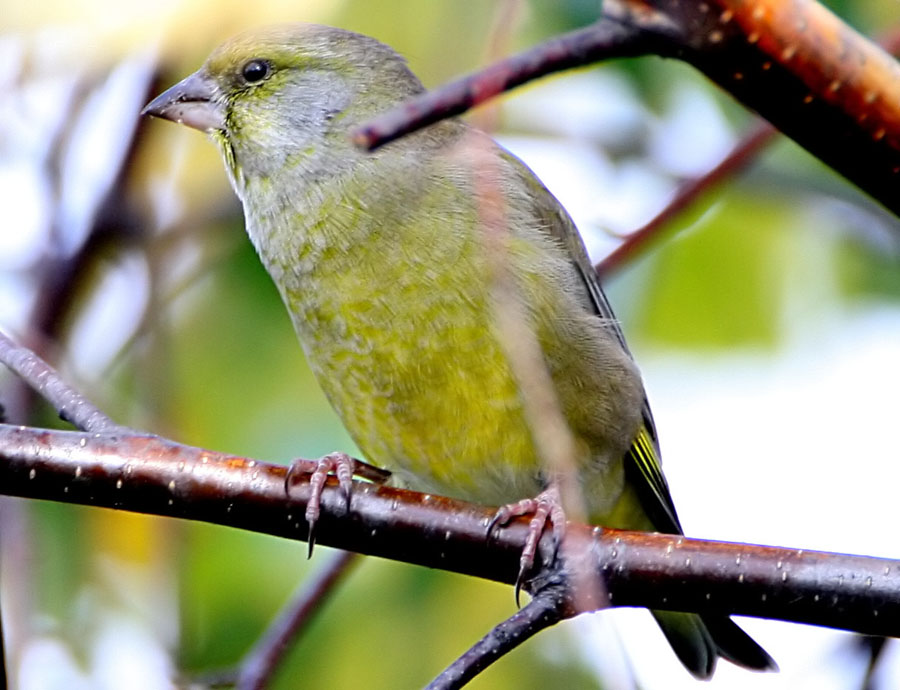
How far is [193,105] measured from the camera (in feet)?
12.9

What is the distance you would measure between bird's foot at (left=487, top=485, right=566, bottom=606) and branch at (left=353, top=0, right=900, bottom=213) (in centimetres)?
111

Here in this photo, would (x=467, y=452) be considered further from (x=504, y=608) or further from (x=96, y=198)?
(x=96, y=198)

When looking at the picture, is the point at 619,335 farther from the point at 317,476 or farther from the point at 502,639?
the point at 502,639

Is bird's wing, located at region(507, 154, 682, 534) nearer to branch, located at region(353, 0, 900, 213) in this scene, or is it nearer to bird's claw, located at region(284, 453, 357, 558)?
bird's claw, located at region(284, 453, 357, 558)

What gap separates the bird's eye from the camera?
402 cm

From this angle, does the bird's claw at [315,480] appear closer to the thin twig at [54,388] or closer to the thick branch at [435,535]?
the thick branch at [435,535]

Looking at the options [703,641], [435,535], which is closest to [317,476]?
[435,535]

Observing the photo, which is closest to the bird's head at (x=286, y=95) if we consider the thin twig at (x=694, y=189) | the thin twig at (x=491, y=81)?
the thin twig at (x=694, y=189)

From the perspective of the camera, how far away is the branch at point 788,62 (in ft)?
6.18

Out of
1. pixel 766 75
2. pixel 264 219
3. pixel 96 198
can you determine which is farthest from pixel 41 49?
pixel 766 75

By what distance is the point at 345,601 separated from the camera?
4059 mm

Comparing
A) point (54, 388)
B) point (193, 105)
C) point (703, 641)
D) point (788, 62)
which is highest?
point (788, 62)

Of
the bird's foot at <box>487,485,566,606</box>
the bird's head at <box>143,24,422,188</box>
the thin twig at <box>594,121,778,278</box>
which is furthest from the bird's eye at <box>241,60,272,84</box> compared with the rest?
the bird's foot at <box>487,485,566,606</box>

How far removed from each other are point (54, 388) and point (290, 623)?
0.99 metres
